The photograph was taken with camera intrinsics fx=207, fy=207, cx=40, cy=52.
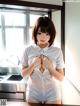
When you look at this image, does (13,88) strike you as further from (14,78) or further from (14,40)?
(14,40)

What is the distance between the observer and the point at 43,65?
1.20 m

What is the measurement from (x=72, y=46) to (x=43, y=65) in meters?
0.87

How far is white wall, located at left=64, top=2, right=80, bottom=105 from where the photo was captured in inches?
73.7

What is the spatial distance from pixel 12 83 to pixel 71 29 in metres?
0.93

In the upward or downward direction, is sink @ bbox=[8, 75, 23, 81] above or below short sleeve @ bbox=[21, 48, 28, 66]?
below

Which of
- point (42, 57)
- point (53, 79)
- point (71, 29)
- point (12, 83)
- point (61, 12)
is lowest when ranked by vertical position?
point (12, 83)

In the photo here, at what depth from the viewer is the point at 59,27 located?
227 cm

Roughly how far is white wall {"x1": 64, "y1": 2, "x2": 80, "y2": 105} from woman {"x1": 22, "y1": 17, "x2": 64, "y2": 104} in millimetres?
630

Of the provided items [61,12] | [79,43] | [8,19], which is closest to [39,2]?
[61,12]

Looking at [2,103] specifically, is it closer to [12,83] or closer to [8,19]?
[12,83]

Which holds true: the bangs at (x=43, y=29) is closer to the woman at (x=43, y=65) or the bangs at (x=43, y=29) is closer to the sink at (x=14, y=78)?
the woman at (x=43, y=65)

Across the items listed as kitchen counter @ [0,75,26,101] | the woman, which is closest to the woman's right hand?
the woman

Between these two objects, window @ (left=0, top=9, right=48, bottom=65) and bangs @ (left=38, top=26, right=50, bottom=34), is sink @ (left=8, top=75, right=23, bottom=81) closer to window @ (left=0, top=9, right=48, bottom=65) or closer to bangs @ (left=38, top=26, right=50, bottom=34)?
window @ (left=0, top=9, right=48, bottom=65)

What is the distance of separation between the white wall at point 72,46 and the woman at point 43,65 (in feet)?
2.07
